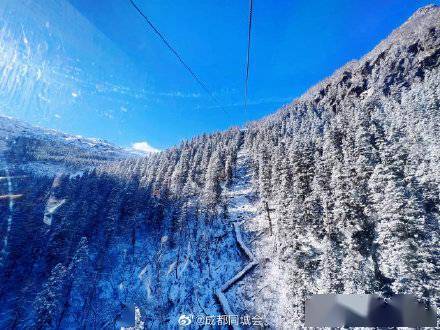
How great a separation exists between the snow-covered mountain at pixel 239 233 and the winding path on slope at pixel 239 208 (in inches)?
11.9

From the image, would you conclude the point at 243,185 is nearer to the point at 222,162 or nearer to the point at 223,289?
the point at 222,162

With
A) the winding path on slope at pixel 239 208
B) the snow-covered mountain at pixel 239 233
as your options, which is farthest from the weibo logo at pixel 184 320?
the winding path on slope at pixel 239 208

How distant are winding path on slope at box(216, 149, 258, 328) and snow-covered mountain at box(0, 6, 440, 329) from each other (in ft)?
0.99

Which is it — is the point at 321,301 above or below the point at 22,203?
below

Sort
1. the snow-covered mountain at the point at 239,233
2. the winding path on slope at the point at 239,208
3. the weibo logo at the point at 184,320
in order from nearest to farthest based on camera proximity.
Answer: the snow-covered mountain at the point at 239,233
the weibo logo at the point at 184,320
the winding path on slope at the point at 239,208

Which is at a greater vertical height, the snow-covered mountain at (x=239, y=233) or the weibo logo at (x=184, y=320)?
the snow-covered mountain at (x=239, y=233)

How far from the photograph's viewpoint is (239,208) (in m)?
65.6

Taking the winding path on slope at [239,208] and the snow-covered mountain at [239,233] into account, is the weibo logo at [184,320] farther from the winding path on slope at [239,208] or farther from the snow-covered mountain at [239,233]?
the winding path on slope at [239,208]

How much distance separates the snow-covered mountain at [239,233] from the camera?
2562 centimetres

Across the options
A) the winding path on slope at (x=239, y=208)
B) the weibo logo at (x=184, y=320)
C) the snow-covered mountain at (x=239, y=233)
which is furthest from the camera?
the winding path on slope at (x=239, y=208)

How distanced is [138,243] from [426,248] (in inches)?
2344

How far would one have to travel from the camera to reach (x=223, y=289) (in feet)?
150

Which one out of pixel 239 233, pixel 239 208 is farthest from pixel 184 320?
pixel 239 208

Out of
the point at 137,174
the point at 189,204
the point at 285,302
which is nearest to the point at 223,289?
the point at 285,302
